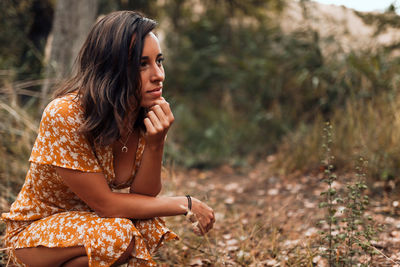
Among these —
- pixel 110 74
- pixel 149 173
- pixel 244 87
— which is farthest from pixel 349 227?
pixel 244 87

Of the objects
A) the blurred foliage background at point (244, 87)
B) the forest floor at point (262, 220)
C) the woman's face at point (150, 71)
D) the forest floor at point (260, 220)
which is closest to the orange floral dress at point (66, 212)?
the woman's face at point (150, 71)

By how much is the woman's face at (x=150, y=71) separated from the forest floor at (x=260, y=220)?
0.78 m

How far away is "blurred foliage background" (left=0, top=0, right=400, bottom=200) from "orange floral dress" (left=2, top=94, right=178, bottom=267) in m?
0.97

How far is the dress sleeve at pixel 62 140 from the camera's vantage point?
5.31 feet

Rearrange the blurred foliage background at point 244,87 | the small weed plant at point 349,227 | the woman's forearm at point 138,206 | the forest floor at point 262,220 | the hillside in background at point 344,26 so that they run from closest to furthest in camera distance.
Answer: the woman's forearm at point 138,206, the small weed plant at point 349,227, the forest floor at point 262,220, the blurred foliage background at point 244,87, the hillside in background at point 344,26

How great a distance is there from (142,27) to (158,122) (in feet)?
1.37

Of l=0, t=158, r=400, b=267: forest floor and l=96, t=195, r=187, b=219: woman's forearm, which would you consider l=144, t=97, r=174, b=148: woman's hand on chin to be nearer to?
l=96, t=195, r=187, b=219: woman's forearm

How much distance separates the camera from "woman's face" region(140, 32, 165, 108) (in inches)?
67.3

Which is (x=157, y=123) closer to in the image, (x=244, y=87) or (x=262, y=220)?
(x=262, y=220)

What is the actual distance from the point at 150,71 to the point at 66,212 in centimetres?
76

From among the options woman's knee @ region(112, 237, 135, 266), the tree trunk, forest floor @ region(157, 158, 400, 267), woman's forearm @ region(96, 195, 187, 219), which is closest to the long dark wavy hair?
woman's forearm @ region(96, 195, 187, 219)

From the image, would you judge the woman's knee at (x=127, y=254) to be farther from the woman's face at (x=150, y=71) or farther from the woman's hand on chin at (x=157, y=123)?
the woman's face at (x=150, y=71)

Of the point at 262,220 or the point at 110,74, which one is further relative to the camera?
the point at 262,220

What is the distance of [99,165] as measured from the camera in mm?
1772
